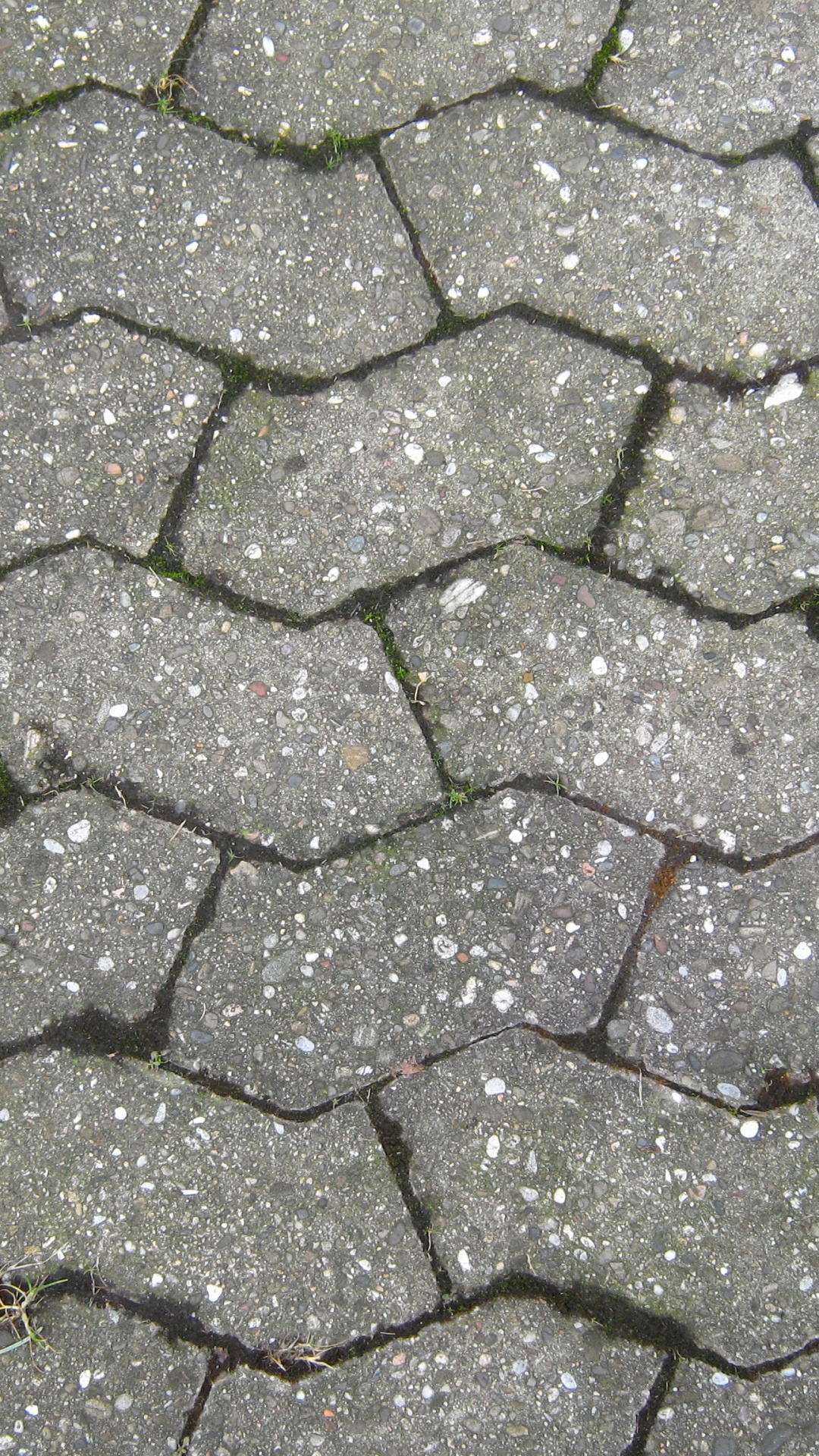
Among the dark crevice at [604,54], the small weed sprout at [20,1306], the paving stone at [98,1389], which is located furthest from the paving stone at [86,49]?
the paving stone at [98,1389]

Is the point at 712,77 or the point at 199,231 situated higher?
the point at 712,77

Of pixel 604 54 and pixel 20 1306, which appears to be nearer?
pixel 20 1306

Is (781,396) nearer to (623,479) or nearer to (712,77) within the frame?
(623,479)

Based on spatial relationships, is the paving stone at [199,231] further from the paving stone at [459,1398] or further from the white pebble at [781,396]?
the paving stone at [459,1398]

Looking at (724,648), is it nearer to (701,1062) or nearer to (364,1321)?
(701,1062)

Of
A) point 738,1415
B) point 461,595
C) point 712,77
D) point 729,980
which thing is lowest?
point 738,1415

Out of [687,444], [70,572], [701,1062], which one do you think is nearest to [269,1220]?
[701,1062]

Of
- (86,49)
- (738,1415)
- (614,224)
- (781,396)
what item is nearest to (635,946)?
(738,1415)
